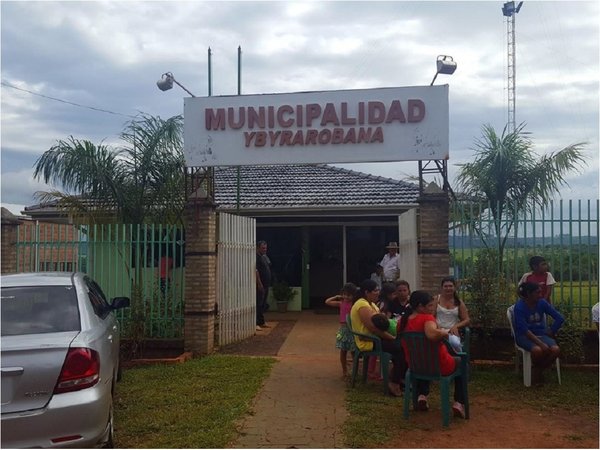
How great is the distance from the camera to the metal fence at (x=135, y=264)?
914cm

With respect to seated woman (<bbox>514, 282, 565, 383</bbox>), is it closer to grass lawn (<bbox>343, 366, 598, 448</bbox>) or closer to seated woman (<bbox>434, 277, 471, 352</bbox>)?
grass lawn (<bbox>343, 366, 598, 448</bbox>)

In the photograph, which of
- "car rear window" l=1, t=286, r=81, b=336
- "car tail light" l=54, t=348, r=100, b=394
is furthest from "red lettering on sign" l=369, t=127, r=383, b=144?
"car tail light" l=54, t=348, r=100, b=394

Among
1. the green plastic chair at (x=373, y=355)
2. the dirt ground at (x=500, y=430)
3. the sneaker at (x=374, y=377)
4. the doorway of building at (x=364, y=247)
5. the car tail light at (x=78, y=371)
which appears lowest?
the dirt ground at (x=500, y=430)

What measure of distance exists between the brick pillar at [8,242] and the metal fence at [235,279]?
3.28 m

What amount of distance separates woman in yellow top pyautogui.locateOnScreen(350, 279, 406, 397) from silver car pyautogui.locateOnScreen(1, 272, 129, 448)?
9.90 ft

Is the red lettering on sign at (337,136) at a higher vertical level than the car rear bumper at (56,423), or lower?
higher

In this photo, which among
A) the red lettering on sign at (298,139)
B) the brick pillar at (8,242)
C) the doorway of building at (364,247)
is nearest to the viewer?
the red lettering on sign at (298,139)

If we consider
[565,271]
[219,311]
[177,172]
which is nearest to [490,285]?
[565,271]

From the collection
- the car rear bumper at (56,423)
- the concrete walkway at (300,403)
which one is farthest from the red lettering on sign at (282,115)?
the car rear bumper at (56,423)

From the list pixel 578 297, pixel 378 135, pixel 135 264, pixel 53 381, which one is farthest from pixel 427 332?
pixel 135 264

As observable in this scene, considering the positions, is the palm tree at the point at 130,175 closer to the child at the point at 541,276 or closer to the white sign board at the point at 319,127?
the white sign board at the point at 319,127

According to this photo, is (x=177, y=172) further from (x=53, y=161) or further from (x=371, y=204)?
(x=371, y=204)

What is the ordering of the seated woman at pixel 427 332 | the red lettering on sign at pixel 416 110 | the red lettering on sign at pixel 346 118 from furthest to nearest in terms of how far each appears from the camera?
the red lettering on sign at pixel 346 118 < the red lettering on sign at pixel 416 110 < the seated woman at pixel 427 332

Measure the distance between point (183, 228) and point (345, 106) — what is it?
2.99m
